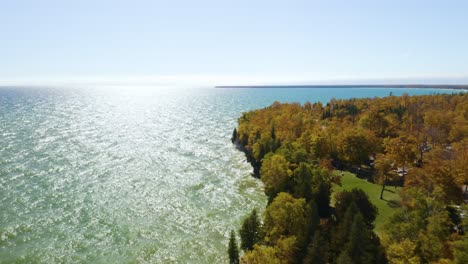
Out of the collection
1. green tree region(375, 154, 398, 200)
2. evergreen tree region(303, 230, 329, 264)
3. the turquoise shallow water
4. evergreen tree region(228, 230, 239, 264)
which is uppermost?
green tree region(375, 154, 398, 200)

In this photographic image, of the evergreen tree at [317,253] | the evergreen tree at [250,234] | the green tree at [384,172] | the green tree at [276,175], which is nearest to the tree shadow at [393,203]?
the green tree at [384,172]

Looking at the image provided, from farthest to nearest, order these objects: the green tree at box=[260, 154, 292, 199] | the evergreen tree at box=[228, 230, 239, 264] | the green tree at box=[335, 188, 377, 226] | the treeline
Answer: the green tree at box=[260, 154, 292, 199] < the green tree at box=[335, 188, 377, 226] < the evergreen tree at box=[228, 230, 239, 264] < the treeline

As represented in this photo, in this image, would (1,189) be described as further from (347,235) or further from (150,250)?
(347,235)

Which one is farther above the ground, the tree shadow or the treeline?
the treeline

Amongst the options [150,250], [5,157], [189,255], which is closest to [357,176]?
[189,255]

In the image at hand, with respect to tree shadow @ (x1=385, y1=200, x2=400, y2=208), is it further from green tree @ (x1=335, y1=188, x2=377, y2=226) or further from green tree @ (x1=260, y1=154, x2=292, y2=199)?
green tree @ (x1=260, y1=154, x2=292, y2=199)

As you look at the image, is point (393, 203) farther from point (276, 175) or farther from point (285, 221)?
point (285, 221)

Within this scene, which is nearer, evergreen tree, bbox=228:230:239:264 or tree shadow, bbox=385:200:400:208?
evergreen tree, bbox=228:230:239:264

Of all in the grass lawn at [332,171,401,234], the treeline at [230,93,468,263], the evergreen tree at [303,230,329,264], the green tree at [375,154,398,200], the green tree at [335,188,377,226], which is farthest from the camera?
the green tree at [375,154,398,200]

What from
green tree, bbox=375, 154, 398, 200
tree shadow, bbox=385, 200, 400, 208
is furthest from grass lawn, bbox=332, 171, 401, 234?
green tree, bbox=375, 154, 398, 200
